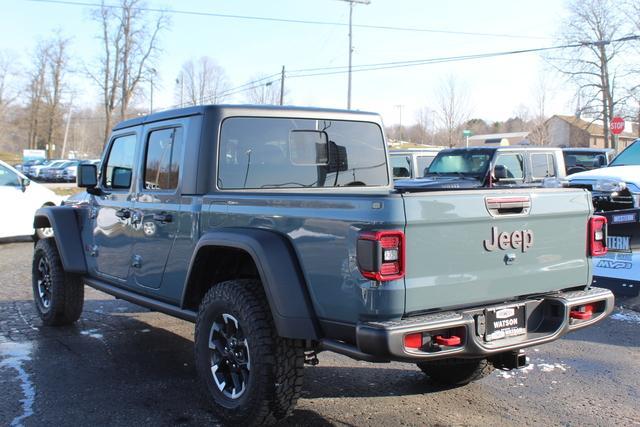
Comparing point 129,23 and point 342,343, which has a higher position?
point 129,23

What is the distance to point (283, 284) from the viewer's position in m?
3.36

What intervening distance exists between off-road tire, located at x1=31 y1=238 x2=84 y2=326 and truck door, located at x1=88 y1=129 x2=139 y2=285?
1.66 ft

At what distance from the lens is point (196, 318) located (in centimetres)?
408

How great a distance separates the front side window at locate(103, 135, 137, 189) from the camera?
5.14 m

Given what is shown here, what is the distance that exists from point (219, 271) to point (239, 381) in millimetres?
765

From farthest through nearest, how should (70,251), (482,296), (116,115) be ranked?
(116,115) < (70,251) < (482,296)

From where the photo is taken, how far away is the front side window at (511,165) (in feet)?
37.4

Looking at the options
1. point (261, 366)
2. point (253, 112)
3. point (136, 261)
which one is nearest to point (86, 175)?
point (136, 261)

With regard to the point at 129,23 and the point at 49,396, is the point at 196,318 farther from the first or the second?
the point at 129,23

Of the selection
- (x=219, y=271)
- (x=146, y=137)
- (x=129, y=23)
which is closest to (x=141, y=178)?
(x=146, y=137)

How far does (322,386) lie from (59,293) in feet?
9.54

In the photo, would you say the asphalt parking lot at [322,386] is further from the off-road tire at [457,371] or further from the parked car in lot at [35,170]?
the parked car in lot at [35,170]

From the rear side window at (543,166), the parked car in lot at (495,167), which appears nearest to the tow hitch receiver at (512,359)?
the parked car in lot at (495,167)

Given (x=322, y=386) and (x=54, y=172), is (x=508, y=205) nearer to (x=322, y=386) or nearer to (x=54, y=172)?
(x=322, y=386)
